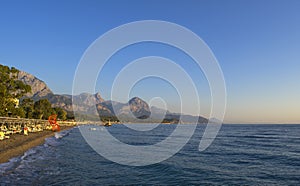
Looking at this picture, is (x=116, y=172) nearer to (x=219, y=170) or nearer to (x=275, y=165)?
(x=219, y=170)

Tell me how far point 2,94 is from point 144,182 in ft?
149

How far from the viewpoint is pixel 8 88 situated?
61.2m

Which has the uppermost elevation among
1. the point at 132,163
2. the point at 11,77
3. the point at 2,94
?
the point at 11,77

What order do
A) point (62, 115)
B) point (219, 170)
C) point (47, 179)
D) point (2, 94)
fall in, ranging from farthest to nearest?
point (62, 115) → point (2, 94) → point (219, 170) → point (47, 179)

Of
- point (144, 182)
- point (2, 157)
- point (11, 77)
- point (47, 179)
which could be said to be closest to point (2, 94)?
point (11, 77)

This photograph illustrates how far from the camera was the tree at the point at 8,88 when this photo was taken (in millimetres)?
55869

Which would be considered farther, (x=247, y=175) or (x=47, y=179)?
(x=247, y=175)

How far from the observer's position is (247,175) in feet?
77.4

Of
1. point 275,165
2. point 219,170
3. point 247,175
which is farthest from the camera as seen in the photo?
point 275,165

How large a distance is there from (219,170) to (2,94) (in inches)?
1868

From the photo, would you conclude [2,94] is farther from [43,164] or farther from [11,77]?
[43,164]

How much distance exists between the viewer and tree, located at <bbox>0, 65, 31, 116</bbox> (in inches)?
2200

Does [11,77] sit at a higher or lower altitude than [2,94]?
higher

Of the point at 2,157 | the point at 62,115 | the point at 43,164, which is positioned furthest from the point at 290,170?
the point at 62,115
